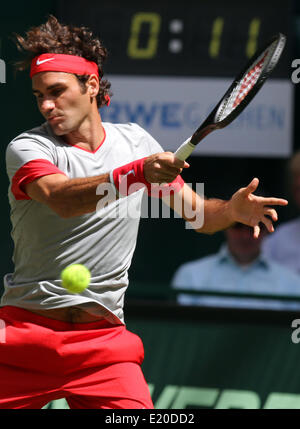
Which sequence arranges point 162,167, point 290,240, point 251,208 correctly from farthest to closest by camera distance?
point 290,240
point 251,208
point 162,167

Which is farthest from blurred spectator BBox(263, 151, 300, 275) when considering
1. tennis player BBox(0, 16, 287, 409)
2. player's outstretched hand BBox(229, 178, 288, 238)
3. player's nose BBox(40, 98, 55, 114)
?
A: player's nose BBox(40, 98, 55, 114)

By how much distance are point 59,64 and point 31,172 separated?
505 millimetres

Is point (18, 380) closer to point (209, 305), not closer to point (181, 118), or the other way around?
point (209, 305)

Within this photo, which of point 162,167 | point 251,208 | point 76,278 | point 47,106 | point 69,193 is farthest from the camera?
point 251,208

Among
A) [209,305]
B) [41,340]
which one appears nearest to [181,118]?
[209,305]

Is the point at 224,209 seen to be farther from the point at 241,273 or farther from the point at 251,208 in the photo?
the point at 241,273

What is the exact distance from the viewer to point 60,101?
11.2 ft

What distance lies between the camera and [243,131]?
6.56m

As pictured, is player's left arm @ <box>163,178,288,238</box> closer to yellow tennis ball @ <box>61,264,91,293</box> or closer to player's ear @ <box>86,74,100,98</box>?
player's ear @ <box>86,74,100,98</box>

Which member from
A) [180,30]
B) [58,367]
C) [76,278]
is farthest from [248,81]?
[180,30]

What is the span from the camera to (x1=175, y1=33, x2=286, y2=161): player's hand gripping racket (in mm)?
3100

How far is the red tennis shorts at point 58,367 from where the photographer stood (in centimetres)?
339

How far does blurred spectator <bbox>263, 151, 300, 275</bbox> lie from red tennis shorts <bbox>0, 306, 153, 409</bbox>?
283cm
